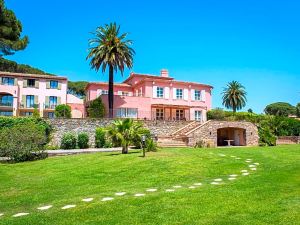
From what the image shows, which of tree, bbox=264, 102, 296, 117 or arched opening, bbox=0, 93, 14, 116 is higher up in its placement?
tree, bbox=264, 102, 296, 117

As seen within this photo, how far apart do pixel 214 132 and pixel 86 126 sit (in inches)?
530

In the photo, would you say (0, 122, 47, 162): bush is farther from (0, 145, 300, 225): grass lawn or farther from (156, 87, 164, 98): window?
(156, 87, 164, 98): window

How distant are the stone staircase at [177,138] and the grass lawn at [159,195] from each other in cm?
1437

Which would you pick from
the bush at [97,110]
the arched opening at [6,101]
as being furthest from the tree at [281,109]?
the arched opening at [6,101]

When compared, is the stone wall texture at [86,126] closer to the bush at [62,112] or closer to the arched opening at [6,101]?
the bush at [62,112]

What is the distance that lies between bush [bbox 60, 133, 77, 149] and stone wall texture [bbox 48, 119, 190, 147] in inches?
56.4

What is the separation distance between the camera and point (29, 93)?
159 feet

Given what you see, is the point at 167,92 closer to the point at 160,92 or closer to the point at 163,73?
the point at 160,92

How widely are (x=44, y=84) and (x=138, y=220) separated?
150 feet

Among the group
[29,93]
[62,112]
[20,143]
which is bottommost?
[20,143]

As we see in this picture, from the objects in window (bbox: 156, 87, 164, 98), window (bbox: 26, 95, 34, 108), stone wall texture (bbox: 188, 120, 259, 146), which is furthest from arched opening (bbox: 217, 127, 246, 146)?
window (bbox: 26, 95, 34, 108)

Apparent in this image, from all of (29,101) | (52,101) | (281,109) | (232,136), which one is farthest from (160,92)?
(281,109)

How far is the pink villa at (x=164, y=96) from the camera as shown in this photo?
1731 inches

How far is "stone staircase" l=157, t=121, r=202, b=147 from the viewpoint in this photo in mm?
30109
